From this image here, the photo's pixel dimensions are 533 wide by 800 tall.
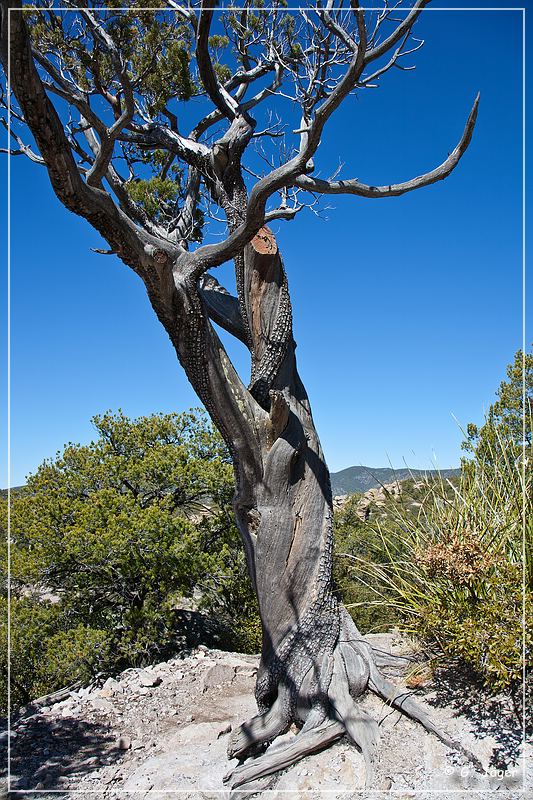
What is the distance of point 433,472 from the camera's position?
193 inches

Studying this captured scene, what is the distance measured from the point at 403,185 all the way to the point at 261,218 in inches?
44.4

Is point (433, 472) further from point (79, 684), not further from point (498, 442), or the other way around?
point (79, 684)

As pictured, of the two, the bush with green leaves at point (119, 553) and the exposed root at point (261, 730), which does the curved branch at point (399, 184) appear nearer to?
the exposed root at point (261, 730)

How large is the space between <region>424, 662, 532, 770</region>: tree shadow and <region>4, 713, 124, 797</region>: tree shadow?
8.08ft

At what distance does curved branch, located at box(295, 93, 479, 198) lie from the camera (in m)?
3.74

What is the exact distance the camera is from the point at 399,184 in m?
4.14

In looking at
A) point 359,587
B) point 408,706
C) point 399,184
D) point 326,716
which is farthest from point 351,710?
point 359,587

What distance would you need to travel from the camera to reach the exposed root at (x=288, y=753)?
12.1 feet

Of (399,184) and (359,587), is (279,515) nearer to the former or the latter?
(399,184)

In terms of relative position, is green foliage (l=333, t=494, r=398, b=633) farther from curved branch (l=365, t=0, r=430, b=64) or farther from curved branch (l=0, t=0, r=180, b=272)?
curved branch (l=365, t=0, r=430, b=64)

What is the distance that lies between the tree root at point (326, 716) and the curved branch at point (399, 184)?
3.31 m

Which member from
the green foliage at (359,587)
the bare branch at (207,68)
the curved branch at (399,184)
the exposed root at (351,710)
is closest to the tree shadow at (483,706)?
the exposed root at (351,710)

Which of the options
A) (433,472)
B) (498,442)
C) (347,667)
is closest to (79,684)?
(347,667)

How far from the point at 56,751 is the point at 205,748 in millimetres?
1151
